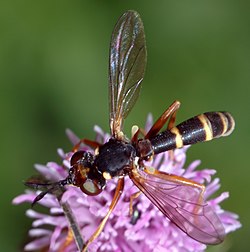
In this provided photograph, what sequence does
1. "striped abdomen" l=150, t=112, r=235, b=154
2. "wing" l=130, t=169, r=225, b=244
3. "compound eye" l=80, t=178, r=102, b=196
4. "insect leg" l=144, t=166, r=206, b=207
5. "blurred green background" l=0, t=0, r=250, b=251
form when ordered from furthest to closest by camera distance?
"blurred green background" l=0, t=0, r=250, b=251 → "striped abdomen" l=150, t=112, r=235, b=154 → "insect leg" l=144, t=166, r=206, b=207 → "compound eye" l=80, t=178, r=102, b=196 → "wing" l=130, t=169, r=225, b=244

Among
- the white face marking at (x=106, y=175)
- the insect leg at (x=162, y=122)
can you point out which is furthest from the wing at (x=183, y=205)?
the insect leg at (x=162, y=122)

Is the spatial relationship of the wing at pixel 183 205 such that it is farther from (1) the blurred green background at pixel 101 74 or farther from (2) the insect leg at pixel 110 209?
(1) the blurred green background at pixel 101 74

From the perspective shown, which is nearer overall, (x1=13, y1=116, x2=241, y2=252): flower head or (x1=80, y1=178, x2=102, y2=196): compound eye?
(x1=80, y1=178, x2=102, y2=196): compound eye

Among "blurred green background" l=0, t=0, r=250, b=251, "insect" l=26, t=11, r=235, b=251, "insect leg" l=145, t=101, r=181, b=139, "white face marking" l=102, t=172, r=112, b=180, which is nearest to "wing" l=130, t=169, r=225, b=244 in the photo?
"insect" l=26, t=11, r=235, b=251

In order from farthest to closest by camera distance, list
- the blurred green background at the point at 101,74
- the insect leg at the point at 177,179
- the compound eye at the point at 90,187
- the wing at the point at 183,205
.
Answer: the blurred green background at the point at 101,74 < the insect leg at the point at 177,179 < the compound eye at the point at 90,187 < the wing at the point at 183,205

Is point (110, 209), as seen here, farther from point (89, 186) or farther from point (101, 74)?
point (101, 74)

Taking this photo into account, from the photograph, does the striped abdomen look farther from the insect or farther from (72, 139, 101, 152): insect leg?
(72, 139, 101, 152): insect leg

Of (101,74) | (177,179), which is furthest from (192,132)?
(101,74)
